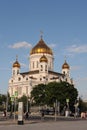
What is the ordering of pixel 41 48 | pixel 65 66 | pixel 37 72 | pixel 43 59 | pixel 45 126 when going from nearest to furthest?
1. pixel 45 126
2. pixel 43 59
3. pixel 41 48
4. pixel 37 72
5. pixel 65 66

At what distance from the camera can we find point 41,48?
135500 mm

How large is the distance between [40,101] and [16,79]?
32052mm

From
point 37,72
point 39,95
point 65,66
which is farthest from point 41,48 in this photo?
point 39,95

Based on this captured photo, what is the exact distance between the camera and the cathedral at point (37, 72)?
133 meters

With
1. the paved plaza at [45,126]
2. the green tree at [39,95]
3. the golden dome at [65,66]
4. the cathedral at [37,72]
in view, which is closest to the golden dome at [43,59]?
the cathedral at [37,72]

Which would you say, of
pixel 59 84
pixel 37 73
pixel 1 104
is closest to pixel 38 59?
pixel 37 73

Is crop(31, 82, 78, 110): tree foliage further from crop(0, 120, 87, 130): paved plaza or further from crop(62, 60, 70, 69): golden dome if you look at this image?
crop(0, 120, 87, 130): paved plaza

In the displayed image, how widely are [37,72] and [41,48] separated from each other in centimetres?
869

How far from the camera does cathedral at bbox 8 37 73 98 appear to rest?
438 ft

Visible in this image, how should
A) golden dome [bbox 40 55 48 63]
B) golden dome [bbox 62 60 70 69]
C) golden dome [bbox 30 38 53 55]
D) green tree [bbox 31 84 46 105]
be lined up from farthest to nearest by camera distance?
golden dome [bbox 62 60 70 69] → golden dome [bbox 30 38 53 55] → golden dome [bbox 40 55 48 63] → green tree [bbox 31 84 46 105]

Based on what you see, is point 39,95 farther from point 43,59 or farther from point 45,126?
point 45,126

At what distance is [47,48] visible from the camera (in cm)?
13650

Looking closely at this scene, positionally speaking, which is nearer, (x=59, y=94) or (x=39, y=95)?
(x=59, y=94)

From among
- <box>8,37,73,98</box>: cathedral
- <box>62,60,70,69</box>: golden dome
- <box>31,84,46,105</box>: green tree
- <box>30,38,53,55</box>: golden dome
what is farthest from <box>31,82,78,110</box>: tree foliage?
<box>62,60,70,69</box>: golden dome
